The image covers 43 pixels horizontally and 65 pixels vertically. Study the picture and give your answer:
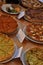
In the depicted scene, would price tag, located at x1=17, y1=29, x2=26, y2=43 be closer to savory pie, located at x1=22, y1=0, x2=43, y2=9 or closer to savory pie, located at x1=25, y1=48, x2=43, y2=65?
savory pie, located at x1=25, y1=48, x2=43, y2=65

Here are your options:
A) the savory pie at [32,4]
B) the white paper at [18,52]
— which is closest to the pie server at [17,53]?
the white paper at [18,52]

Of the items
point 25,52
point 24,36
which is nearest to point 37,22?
point 24,36

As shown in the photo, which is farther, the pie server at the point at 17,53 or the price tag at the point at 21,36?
the price tag at the point at 21,36

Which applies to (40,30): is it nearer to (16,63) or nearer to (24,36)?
(24,36)

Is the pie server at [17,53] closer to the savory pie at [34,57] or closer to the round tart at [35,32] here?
the savory pie at [34,57]

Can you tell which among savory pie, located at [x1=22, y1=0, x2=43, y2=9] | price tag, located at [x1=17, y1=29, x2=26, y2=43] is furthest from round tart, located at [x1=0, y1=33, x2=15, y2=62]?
savory pie, located at [x1=22, y1=0, x2=43, y2=9]
